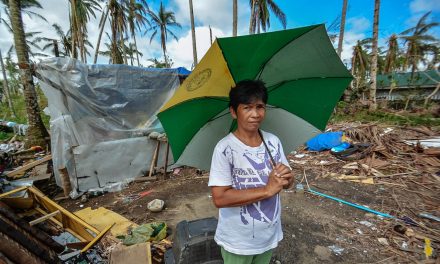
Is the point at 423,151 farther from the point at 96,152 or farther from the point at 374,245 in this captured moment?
→ the point at 96,152

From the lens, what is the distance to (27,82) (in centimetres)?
598

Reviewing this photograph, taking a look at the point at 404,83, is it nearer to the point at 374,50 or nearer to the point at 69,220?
the point at 374,50

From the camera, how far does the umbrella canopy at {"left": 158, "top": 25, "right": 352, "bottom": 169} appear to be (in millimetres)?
1334

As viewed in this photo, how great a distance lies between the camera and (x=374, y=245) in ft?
10.3

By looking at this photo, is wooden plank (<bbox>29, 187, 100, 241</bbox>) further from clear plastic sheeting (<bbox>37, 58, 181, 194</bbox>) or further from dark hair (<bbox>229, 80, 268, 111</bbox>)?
dark hair (<bbox>229, 80, 268, 111</bbox>)

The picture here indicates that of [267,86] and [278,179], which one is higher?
[267,86]

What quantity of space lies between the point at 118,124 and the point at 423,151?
8227 millimetres

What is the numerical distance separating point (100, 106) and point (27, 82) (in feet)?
8.17

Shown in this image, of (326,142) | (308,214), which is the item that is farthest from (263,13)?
(308,214)

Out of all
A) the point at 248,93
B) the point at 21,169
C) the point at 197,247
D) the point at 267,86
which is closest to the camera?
the point at 248,93

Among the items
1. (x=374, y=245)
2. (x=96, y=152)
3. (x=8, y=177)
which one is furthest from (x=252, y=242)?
(x=8, y=177)

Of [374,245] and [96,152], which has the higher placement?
[96,152]

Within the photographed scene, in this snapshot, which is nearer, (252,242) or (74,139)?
(252,242)

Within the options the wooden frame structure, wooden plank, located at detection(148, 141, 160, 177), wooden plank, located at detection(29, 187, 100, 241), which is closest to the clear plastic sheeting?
wooden plank, located at detection(148, 141, 160, 177)
